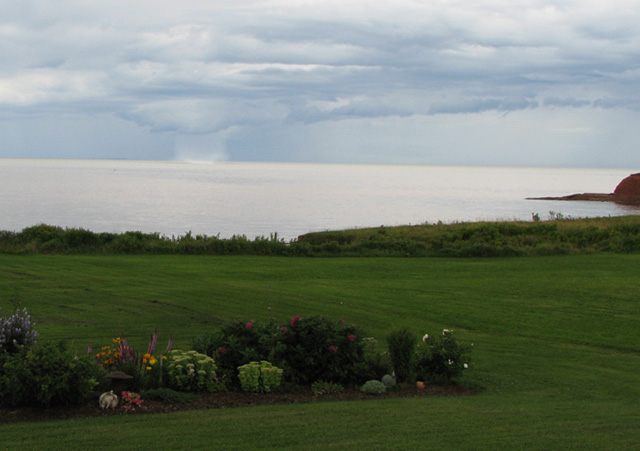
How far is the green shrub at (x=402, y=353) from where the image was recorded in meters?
8.88

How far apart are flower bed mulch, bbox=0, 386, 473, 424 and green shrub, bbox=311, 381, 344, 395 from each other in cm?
7

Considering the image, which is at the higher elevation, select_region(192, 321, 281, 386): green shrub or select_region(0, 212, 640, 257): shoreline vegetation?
select_region(0, 212, 640, 257): shoreline vegetation

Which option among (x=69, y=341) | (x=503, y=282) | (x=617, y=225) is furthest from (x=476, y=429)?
(x=617, y=225)

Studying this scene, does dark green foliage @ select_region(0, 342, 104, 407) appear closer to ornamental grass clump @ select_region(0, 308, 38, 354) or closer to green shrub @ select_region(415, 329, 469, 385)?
ornamental grass clump @ select_region(0, 308, 38, 354)

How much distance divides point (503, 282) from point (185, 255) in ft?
40.9

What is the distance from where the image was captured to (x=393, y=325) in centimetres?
A: 1339

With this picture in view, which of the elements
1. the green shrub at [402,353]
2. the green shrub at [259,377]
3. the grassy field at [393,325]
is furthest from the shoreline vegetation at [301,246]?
the green shrub at [259,377]

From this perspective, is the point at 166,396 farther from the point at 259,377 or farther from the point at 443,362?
the point at 443,362

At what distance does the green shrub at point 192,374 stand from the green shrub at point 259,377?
0.98 ft

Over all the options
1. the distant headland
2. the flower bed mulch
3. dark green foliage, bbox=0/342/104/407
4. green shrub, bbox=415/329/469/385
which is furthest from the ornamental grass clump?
the distant headland

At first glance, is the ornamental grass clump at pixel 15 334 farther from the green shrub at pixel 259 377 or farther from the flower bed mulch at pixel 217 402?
the green shrub at pixel 259 377

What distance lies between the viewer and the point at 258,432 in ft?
20.9

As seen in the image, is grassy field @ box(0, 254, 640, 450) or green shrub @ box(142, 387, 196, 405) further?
green shrub @ box(142, 387, 196, 405)

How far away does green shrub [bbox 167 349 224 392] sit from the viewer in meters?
7.88
